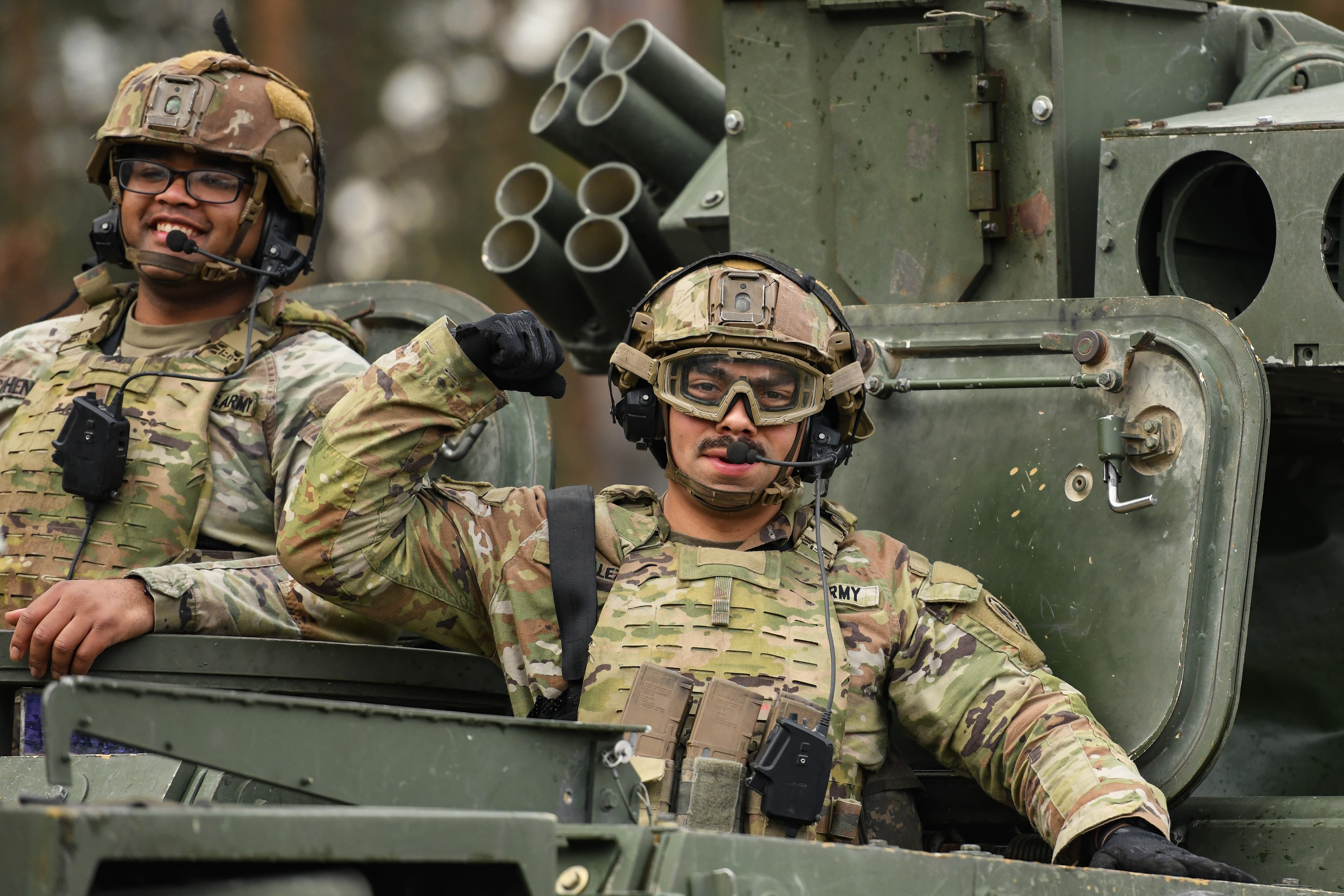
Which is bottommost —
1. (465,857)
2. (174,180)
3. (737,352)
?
(465,857)

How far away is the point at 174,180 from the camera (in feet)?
15.7

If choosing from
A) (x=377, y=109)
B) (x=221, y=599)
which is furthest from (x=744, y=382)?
(x=377, y=109)

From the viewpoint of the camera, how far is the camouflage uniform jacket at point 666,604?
3777 millimetres

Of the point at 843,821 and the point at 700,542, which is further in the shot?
the point at 700,542

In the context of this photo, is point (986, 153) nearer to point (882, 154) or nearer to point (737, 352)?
point (882, 154)

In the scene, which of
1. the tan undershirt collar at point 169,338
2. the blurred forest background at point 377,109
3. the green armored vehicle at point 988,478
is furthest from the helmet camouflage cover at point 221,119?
the blurred forest background at point 377,109

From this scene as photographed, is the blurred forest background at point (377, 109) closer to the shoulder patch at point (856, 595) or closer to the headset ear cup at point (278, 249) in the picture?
the headset ear cup at point (278, 249)

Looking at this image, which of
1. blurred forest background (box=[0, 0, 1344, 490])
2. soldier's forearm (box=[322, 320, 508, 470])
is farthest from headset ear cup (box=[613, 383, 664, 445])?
blurred forest background (box=[0, 0, 1344, 490])

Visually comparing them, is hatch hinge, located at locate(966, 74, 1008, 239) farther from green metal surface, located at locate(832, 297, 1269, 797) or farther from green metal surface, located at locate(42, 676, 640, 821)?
green metal surface, located at locate(42, 676, 640, 821)

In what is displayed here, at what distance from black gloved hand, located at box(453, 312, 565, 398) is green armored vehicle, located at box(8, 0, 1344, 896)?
2.41 feet

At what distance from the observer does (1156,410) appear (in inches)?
162

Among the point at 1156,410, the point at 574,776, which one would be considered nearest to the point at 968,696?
the point at 1156,410

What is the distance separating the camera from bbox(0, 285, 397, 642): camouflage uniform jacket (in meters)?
4.09

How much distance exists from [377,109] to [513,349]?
12.9 meters
